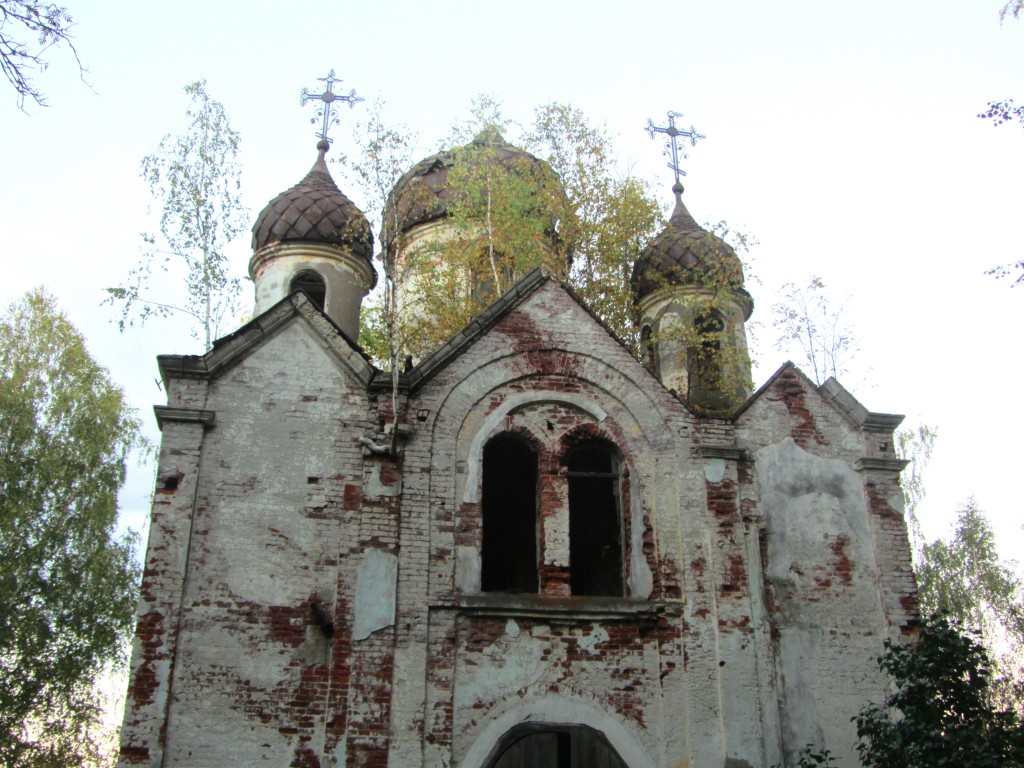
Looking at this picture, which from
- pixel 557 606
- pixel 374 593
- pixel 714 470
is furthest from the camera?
pixel 714 470

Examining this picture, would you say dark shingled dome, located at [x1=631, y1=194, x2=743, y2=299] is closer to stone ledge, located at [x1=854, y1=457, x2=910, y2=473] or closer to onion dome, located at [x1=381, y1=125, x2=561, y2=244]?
onion dome, located at [x1=381, y1=125, x2=561, y2=244]

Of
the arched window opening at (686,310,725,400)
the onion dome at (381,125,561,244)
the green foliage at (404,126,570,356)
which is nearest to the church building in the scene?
the arched window opening at (686,310,725,400)

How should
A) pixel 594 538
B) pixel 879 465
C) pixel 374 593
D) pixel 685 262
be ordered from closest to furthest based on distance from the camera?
pixel 374 593, pixel 879 465, pixel 594 538, pixel 685 262

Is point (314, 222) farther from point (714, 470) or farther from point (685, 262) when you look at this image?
point (714, 470)

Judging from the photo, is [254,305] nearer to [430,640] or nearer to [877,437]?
[430,640]

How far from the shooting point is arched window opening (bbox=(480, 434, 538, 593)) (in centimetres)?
1263

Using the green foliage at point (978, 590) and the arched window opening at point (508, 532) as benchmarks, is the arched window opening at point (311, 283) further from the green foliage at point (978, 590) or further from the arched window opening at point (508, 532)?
the green foliage at point (978, 590)

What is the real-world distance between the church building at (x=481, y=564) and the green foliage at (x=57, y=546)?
6.66 m

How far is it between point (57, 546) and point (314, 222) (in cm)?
643

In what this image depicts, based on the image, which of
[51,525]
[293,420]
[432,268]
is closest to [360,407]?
[293,420]

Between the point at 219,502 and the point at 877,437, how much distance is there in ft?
23.1

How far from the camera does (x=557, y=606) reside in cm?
970

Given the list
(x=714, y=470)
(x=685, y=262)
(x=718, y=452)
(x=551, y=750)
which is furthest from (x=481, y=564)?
(x=685, y=262)

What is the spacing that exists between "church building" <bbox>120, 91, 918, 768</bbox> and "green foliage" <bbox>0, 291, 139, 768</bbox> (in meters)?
6.66
